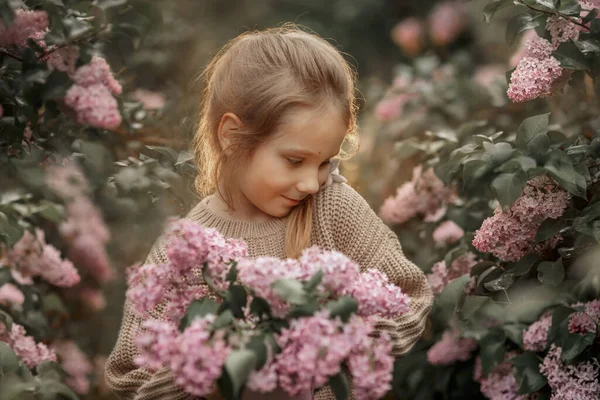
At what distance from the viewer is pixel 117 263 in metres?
1.80

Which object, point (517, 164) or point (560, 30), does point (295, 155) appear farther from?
point (560, 30)

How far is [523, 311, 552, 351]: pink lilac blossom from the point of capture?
1.61 meters

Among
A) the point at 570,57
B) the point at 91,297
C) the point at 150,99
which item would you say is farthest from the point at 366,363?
the point at 150,99

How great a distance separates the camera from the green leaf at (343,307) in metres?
1.22

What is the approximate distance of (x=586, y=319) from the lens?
1588 mm

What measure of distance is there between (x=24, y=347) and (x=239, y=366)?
3.23ft

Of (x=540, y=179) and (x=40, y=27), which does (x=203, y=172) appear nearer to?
(x=40, y=27)

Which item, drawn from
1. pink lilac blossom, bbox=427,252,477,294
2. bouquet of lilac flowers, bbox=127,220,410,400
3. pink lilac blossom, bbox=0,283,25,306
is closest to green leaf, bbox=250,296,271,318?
bouquet of lilac flowers, bbox=127,220,410,400

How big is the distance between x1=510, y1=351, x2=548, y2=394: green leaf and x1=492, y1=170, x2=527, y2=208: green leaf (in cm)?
30

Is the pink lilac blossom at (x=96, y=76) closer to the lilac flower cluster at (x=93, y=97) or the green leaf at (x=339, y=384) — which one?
the lilac flower cluster at (x=93, y=97)

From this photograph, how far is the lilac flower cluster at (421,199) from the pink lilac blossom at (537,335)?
2.84 feet

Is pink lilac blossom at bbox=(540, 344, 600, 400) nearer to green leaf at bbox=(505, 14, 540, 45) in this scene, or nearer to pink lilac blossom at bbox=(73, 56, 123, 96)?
green leaf at bbox=(505, 14, 540, 45)

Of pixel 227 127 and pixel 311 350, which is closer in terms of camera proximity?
pixel 311 350

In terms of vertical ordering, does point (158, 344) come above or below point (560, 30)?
below
